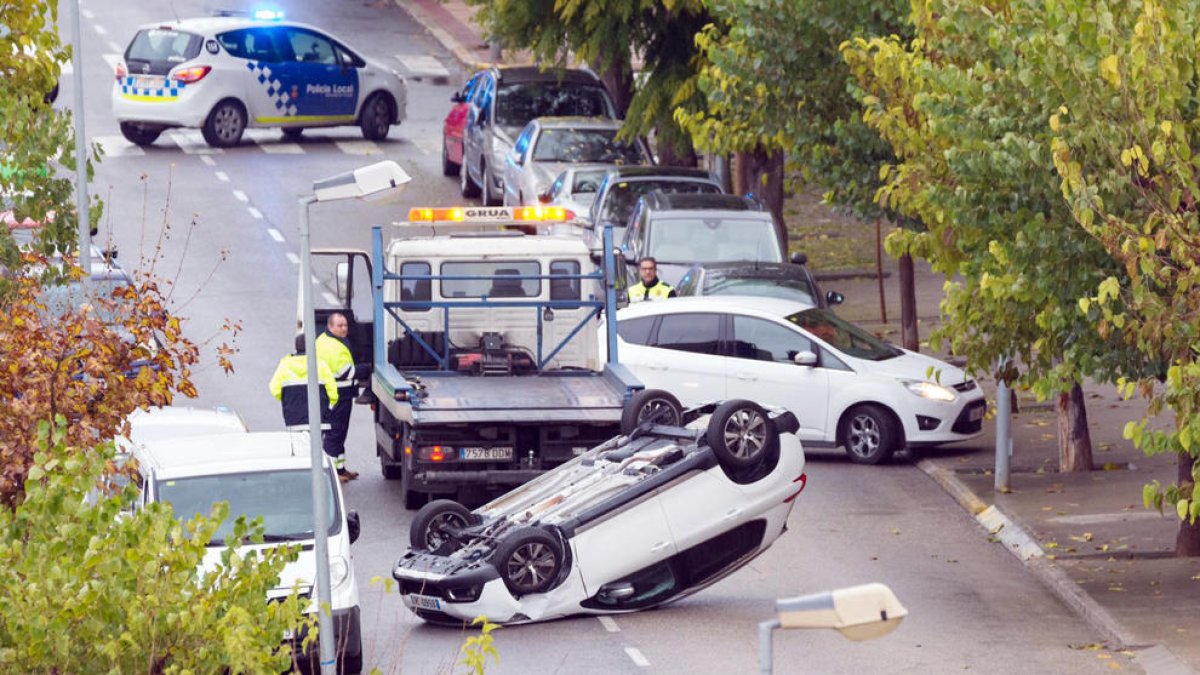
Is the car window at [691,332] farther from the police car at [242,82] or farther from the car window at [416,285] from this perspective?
the police car at [242,82]

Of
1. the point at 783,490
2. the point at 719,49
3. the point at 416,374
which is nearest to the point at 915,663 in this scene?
the point at 783,490

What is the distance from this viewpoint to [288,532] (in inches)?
586

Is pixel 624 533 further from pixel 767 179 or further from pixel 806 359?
pixel 767 179

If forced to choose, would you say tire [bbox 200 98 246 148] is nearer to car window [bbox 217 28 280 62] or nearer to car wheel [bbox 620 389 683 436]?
car window [bbox 217 28 280 62]

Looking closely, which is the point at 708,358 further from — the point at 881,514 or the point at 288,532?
the point at 288,532

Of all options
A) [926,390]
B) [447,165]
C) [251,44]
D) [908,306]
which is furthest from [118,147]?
[926,390]

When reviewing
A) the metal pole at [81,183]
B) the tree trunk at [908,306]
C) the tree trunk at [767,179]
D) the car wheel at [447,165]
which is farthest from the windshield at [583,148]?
the metal pole at [81,183]

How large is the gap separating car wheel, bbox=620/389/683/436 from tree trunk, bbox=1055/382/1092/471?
186 inches

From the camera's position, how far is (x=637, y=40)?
28656 mm

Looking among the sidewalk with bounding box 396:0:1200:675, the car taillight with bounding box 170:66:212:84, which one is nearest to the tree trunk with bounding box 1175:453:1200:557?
the sidewalk with bounding box 396:0:1200:675

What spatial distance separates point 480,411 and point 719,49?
6.95 metres

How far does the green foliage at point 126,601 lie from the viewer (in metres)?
8.42

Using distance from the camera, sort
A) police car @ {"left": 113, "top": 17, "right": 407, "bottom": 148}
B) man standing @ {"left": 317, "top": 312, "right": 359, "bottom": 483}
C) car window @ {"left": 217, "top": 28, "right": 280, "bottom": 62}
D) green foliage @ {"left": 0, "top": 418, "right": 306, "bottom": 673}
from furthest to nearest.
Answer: car window @ {"left": 217, "top": 28, "right": 280, "bottom": 62} < police car @ {"left": 113, "top": 17, "right": 407, "bottom": 148} < man standing @ {"left": 317, "top": 312, "right": 359, "bottom": 483} < green foliage @ {"left": 0, "top": 418, "right": 306, "bottom": 673}

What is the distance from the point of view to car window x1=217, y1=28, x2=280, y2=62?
3506 cm
